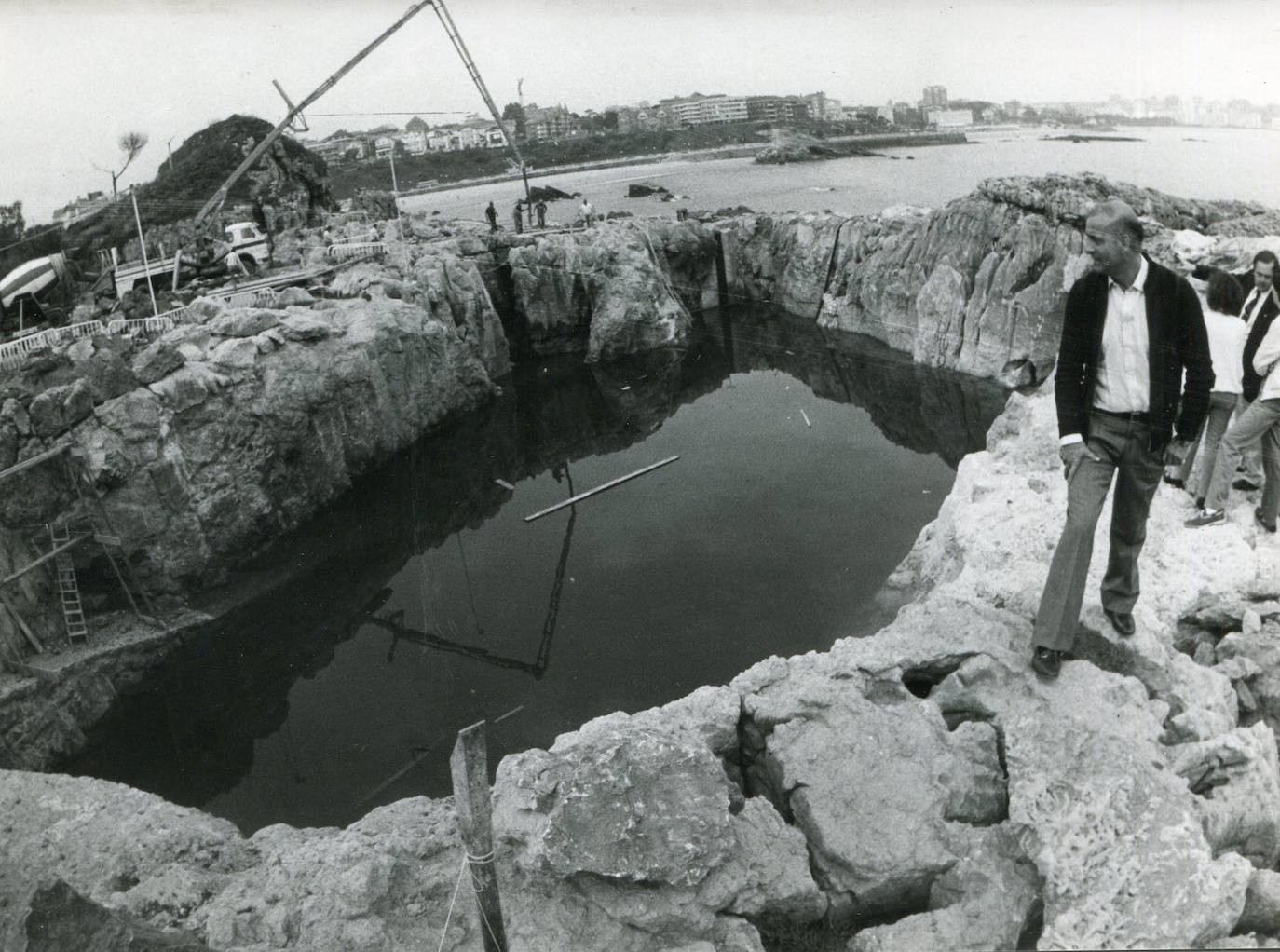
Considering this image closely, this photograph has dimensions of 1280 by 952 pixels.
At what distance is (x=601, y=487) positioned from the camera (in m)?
16.6

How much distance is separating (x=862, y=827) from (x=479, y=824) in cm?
200

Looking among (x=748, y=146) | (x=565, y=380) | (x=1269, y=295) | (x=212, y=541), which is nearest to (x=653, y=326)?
(x=565, y=380)

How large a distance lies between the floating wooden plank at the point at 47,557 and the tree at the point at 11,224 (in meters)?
7.65

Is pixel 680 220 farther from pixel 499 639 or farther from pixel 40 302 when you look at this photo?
pixel 499 639

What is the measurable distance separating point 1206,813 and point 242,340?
16.3 metres

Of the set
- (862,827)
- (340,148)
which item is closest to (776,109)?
(340,148)

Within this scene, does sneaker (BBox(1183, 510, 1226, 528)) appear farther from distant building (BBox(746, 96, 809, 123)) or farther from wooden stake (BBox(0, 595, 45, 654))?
distant building (BBox(746, 96, 809, 123))

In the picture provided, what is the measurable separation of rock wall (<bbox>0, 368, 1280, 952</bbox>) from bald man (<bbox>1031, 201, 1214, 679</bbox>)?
83 centimetres

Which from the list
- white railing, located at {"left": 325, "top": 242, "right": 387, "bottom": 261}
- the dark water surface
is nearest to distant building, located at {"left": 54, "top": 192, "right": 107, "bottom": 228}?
white railing, located at {"left": 325, "top": 242, "right": 387, "bottom": 261}

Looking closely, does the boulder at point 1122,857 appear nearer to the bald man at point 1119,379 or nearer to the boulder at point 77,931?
the bald man at point 1119,379

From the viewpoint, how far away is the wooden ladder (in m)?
12.2

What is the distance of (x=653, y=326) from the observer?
29047 mm

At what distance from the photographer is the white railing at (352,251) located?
85.9 feet

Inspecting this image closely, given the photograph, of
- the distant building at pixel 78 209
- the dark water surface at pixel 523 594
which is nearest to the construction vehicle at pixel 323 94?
the distant building at pixel 78 209
